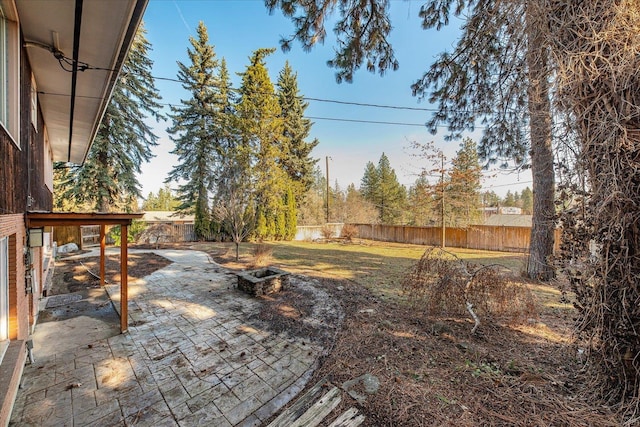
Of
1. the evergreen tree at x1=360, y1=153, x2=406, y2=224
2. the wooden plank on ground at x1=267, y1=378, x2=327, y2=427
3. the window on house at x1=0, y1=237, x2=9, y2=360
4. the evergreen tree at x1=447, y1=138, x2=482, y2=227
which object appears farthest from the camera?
the evergreen tree at x1=360, y1=153, x2=406, y2=224

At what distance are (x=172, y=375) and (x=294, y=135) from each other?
60.0 feet

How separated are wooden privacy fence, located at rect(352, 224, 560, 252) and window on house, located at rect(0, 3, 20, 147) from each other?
15.6 metres

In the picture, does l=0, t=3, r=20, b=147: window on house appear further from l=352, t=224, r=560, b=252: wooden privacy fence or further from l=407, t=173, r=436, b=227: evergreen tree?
l=352, t=224, r=560, b=252: wooden privacy fence

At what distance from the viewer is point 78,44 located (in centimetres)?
276

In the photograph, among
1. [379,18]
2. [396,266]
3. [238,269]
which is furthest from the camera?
[396,266]

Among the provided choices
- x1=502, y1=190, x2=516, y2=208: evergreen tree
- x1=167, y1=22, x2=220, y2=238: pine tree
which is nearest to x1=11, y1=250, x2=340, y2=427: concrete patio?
x1=167, y1=22, x2=220, y2=238: pine tree

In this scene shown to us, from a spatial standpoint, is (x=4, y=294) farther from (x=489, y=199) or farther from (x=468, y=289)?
(x=489, y=199)

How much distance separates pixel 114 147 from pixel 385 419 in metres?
15.7

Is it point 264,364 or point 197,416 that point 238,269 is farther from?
point 197,416

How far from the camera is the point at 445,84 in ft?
18.5

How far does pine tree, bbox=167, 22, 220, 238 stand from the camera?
15.7 metres

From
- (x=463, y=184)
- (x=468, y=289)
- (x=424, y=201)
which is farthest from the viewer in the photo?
(x=424, y=201)

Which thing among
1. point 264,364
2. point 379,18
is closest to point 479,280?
point 264,364

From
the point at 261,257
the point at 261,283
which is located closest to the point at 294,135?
the point at 261,257
